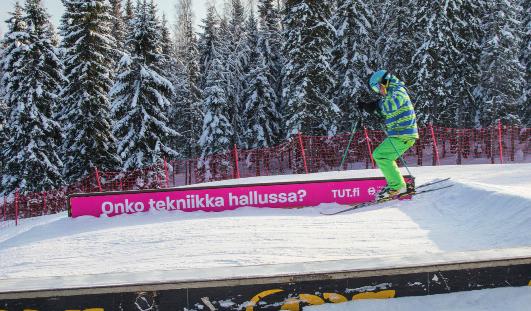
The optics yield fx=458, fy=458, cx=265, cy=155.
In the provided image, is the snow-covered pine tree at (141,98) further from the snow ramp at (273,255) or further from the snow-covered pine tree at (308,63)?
the snow ramp at (273,255)

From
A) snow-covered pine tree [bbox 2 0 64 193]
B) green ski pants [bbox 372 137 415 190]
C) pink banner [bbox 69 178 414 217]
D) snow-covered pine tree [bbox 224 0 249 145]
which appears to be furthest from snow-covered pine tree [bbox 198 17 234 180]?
green ski pants [bbox 372 137 415 190]

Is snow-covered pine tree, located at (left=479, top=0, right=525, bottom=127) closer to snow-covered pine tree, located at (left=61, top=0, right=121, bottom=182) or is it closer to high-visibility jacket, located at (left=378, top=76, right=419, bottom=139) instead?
snow-covered pine tree, located at (left=61, top=0, right=121, bottom=182)

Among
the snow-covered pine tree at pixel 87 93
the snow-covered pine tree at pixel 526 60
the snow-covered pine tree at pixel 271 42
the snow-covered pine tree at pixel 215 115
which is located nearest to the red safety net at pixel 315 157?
the snow-covered pine tree at pixel 87 93

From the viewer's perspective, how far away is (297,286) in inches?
132

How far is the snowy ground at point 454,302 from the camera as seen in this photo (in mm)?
3322

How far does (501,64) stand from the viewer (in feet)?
100

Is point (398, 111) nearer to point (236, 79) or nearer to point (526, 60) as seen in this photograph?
point (526, 60)

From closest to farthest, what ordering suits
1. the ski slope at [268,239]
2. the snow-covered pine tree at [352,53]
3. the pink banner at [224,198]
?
the ski slope at [268,239] < the pink banner at [224,198] < the snow-covered pine tree at [352,53]

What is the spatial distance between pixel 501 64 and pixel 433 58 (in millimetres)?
5241

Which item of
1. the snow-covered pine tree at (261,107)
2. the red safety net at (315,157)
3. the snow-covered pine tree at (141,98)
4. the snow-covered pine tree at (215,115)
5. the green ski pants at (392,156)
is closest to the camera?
the green ski pants at (392,156)

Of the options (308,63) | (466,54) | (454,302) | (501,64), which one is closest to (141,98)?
(308,63)

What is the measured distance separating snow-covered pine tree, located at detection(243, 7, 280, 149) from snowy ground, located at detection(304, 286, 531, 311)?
33.9 m

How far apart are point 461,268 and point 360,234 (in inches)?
101

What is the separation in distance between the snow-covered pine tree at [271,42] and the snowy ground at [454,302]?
3443 cm
